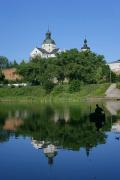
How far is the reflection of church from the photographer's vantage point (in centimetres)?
1908

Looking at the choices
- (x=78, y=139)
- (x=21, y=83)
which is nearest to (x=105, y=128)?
(x=78, y=139)

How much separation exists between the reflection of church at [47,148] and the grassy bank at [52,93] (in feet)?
183

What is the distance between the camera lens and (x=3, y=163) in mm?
17703

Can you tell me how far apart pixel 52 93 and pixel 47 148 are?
66091 mm

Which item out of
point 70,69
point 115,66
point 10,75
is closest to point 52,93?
point 70,69

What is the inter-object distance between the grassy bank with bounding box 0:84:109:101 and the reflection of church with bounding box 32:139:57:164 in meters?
55.9

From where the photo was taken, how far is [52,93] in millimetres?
87312

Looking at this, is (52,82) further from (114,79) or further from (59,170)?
(59,170)

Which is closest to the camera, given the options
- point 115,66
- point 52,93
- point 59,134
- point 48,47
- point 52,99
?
point 59,134

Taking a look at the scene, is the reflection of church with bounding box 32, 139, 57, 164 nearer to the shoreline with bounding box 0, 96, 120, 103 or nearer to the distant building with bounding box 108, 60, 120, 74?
the shoreline with bounding box 0, 96, 120, 103

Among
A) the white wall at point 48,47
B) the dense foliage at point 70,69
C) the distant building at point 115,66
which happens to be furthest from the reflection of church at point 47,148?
the white wall at point 48,47

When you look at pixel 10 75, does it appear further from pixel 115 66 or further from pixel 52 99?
pixel 52 99

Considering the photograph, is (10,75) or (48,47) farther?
(48,47)

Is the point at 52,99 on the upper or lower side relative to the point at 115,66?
lower
